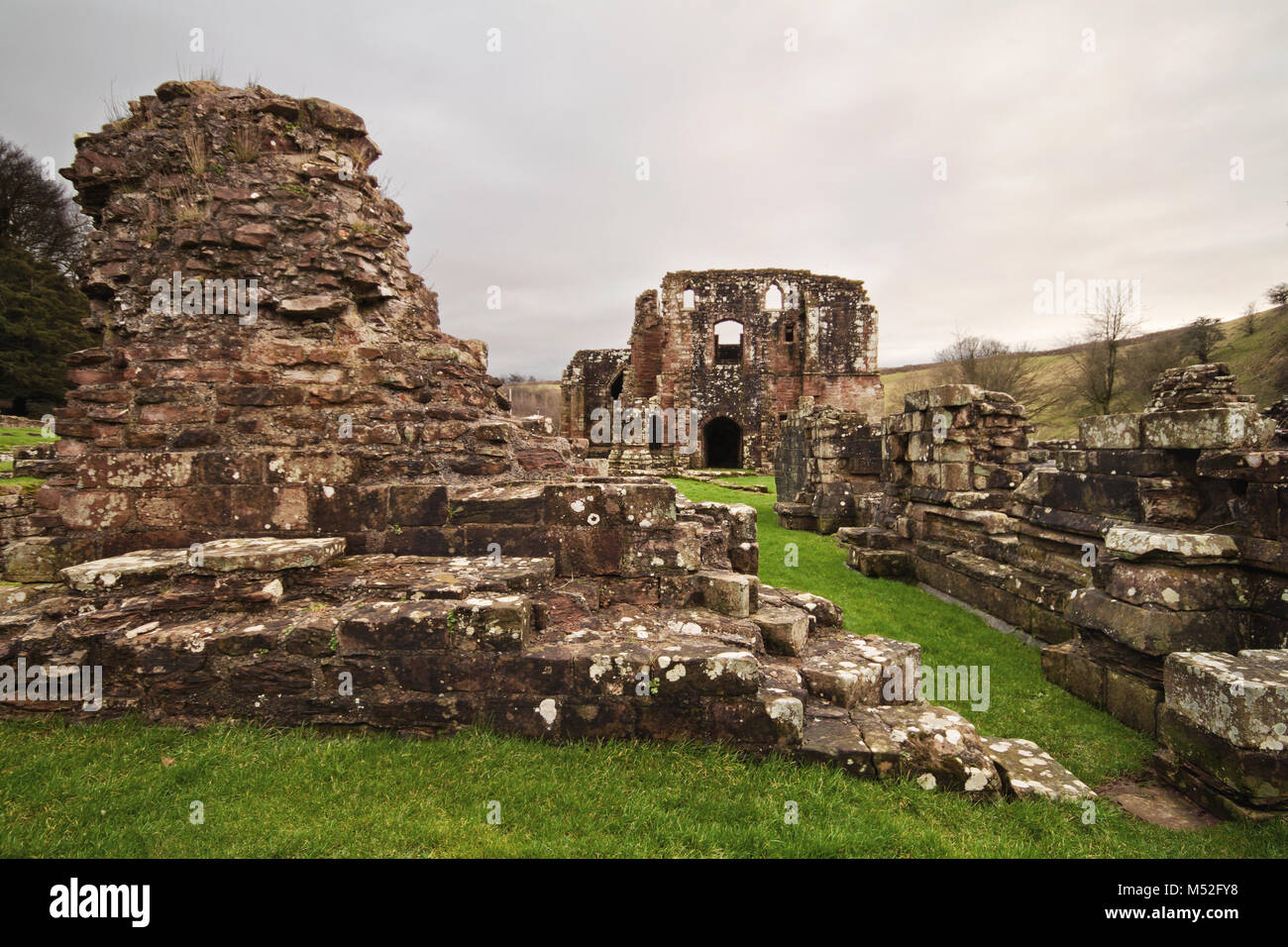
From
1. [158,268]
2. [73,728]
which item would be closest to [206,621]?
[73,728]

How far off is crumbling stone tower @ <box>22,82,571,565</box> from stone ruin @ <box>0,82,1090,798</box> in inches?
0.8

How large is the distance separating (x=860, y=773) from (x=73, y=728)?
461 centimetres

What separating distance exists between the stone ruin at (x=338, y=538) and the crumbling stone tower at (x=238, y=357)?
0.8 inches

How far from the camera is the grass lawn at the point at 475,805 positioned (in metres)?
2.49

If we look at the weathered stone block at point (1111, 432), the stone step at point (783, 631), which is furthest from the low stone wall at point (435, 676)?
the weathered stone block at point (1111, 432)

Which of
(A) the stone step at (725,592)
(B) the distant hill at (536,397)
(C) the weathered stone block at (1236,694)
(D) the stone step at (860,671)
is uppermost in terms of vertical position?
(B) the distant hill at (536,397)

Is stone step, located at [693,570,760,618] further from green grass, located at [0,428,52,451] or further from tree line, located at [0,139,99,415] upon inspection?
tree line, located at [0,139,99,415]

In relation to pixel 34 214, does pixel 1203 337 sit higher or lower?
lower

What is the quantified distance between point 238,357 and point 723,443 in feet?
104

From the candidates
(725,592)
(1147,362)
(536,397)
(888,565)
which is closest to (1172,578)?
(725,592)

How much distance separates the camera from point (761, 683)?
3.57 metres

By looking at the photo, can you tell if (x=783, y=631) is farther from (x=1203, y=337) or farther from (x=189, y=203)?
(x=1203, y=337)

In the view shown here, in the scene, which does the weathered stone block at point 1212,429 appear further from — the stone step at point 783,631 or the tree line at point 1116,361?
the tree line at point 1116,361

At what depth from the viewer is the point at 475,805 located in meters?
2.75
